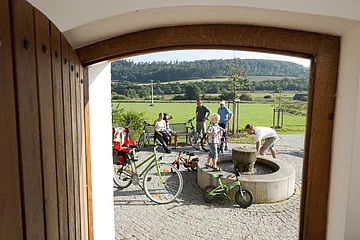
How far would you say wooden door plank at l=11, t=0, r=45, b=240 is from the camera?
2.24ft

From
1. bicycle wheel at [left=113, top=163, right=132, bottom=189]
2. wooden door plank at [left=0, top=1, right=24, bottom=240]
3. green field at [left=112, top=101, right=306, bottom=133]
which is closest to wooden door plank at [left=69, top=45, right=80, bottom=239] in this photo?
wooden door plank at [left=0, top=1, right=24, bottom=240]

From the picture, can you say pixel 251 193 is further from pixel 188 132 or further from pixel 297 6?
pixel 188 132

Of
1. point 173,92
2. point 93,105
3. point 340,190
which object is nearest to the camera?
point 340,190

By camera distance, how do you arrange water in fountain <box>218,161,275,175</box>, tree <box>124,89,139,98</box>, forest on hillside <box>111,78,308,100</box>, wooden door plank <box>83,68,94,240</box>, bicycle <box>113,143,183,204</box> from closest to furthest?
1. wooden door plank <box>83,68,94,240</box>
2. bicycle <box>113,143,183,204</box>
3. water in fountain <box>218,161,275,175</box>
4. forest on hillside <box>111,78,308,100</box>
5. tree <box>124,89,139,98</box>

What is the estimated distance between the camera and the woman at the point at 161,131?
852 cm

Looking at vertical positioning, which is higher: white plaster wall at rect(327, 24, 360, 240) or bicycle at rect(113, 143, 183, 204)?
white plaster wall at rect(327, 24, 360, 240)

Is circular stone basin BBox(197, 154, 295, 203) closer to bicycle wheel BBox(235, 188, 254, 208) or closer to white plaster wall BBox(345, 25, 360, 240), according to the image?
bicycle wheel BBox(235, 188, 254, 208)

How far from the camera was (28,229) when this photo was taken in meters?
0.74

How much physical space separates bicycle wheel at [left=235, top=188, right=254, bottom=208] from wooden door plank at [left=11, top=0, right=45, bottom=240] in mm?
4540

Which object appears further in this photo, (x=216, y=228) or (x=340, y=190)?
(x=216, y=228)

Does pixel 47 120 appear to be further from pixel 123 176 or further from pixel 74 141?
pixel 123 176

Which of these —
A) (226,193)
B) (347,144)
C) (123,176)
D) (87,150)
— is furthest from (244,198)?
(347,144)

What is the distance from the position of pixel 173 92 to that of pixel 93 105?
11.3 m

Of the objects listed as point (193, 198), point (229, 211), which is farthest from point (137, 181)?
point (229, 211)
